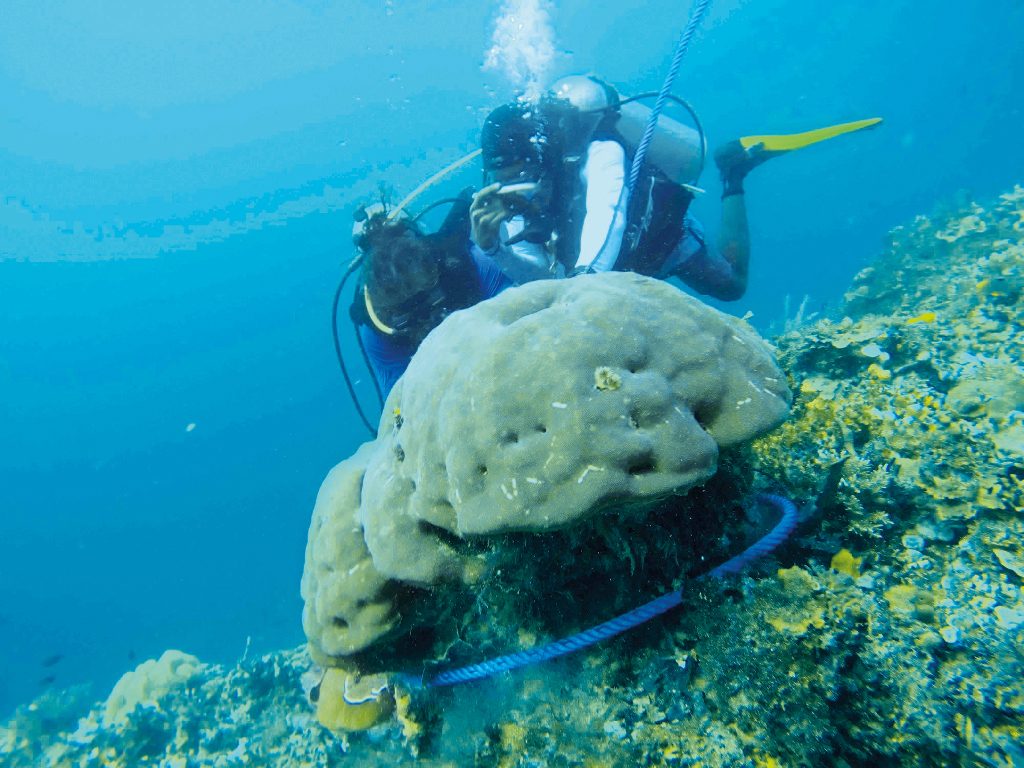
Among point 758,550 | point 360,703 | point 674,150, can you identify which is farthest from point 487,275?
point 360,703

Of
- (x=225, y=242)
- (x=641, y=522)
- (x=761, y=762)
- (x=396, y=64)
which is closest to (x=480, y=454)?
(x=641, y=522)

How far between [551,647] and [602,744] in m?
0.49

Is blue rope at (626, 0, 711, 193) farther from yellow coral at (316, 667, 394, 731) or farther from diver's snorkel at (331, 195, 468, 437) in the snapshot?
yellow coral at (316, 667, 394, 731)

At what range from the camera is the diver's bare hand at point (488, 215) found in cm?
431

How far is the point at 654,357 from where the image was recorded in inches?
86.4

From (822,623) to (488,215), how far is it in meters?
3.65

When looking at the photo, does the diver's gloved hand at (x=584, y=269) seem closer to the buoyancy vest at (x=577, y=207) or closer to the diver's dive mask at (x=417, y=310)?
the buoyancy vest at (x=577, y=207)

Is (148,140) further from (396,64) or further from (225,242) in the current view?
(396,64)

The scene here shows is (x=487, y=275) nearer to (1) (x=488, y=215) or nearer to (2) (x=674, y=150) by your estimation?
(1) (x=488, y=215)

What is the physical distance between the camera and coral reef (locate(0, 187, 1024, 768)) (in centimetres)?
207

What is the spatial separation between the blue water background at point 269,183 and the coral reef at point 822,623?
63623mm

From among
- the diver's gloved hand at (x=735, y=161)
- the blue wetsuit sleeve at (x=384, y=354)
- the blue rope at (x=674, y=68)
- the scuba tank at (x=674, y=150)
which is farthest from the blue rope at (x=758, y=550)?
the diver's gloved hand at (x=735, y=161)

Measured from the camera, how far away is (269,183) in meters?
100

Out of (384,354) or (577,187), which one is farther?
(384,354)
